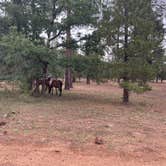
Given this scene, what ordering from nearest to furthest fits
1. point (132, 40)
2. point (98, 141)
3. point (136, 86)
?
1. point (98, 141)
2. point (136, 86)
3. point (132, 40)

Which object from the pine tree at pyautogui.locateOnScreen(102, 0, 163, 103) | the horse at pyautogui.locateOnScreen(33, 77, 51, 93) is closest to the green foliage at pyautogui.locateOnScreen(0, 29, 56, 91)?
the horse at pyautogui.locateOnScreen(33, 77, 51, 93)

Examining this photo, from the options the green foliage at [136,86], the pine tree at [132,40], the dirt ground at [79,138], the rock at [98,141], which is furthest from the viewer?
the pine tree at [132,40]

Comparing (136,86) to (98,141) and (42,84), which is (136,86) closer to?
(42,84)

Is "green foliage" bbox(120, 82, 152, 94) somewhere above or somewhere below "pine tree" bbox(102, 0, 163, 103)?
below

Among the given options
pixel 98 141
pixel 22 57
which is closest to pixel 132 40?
pixel 22 57

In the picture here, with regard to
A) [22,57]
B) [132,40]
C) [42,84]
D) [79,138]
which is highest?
[132,40]

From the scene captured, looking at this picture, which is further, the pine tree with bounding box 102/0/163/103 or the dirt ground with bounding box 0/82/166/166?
the pine tree with bounding box 102/0/163/103

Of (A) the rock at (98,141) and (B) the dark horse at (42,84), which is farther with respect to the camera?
(B) the dark horse at (42,84)

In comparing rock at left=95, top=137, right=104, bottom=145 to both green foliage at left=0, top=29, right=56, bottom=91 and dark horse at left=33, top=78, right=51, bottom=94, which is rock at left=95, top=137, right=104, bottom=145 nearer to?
green foliage at left=0, top=29, right=56, bottom=91

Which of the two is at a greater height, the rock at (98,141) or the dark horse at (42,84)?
the dark horse at (42,84)

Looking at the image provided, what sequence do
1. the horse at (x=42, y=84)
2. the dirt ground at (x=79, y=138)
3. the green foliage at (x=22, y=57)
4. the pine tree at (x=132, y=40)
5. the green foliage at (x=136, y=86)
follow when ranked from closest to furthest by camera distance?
the dirt ground at (x=79, y=138)
the green foliage at (x=22, y=57)
the green foliage at (x=136, y=86)
the pine tree at (x=132, y=40)
the horse at (x=42, y=84)

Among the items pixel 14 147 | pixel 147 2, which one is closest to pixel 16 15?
pixel 147 2

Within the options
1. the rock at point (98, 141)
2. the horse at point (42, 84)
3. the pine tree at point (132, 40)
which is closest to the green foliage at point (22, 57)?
the horse at point (42, 84)

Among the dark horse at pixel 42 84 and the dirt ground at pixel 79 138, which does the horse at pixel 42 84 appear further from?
the dirt ground at pixel 79 138
